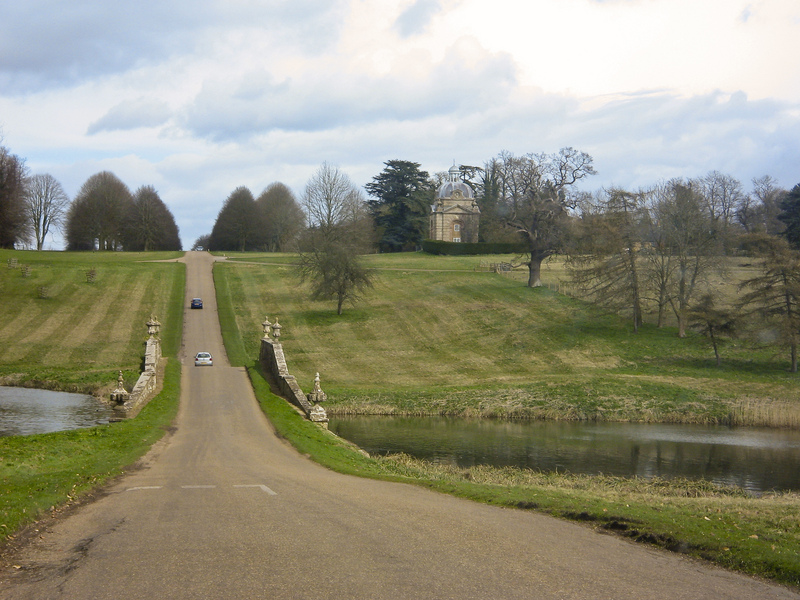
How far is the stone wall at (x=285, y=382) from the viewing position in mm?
26648

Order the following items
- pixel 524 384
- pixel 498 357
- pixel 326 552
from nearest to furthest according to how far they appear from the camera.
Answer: pixel 326 552
pixel 524 384
pixel 498 357

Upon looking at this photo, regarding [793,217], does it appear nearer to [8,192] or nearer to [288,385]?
[288,385]

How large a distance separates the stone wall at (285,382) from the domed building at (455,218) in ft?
241

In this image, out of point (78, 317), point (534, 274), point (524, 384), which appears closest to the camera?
point (524, 384)

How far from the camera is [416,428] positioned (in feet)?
106

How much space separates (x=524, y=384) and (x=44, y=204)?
302ft

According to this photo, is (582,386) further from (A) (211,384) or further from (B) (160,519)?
(B) (160,519)

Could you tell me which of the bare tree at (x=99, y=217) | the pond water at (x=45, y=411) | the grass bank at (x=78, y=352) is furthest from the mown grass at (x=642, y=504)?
the bare tree at (x=99, y=217)

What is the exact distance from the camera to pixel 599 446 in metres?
29.0

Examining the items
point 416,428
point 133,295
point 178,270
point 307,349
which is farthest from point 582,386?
point 178,270

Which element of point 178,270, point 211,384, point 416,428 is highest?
point 178,270

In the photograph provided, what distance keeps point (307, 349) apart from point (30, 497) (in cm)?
→ 3696

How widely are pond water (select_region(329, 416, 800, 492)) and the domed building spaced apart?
2979 inches

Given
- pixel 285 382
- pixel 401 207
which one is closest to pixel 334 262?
pixel 285 382
